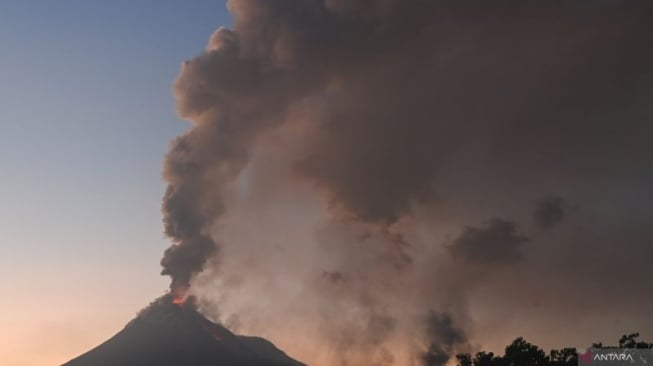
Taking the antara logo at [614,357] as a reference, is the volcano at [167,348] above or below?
above

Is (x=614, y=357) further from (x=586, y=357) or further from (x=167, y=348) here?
(x=167, y=348)

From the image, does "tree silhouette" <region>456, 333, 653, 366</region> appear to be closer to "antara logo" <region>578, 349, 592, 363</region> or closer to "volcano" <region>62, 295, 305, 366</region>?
"antara logo" <region>578, 349, 592, 363</region>

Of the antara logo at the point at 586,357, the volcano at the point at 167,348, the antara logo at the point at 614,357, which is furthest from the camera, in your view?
the volcano at the point at 167,348

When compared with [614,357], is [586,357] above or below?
above

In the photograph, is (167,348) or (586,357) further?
(167,348)

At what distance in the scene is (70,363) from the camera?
193 m

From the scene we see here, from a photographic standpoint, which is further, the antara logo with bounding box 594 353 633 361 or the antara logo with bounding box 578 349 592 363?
the antara logo with bounding box 578 349 592 363

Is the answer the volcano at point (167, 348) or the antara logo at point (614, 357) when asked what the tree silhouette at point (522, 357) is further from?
the volcano at point (167, 348)

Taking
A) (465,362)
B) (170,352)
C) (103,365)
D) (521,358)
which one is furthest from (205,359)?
(521,358)

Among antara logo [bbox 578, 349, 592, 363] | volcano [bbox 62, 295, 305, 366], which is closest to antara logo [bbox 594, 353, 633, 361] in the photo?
antara logo [bbox 578, 349, 592, 363]

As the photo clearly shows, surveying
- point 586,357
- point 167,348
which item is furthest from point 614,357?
point 167,348

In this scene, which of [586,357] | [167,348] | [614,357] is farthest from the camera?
[167,348]

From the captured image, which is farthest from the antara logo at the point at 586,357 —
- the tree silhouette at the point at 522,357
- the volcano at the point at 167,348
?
the volcano at the point at 167,348

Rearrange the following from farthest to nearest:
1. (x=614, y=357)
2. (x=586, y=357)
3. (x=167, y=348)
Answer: (x=167, y=348)
(x=586, y=357)
(x=614, y=357)
